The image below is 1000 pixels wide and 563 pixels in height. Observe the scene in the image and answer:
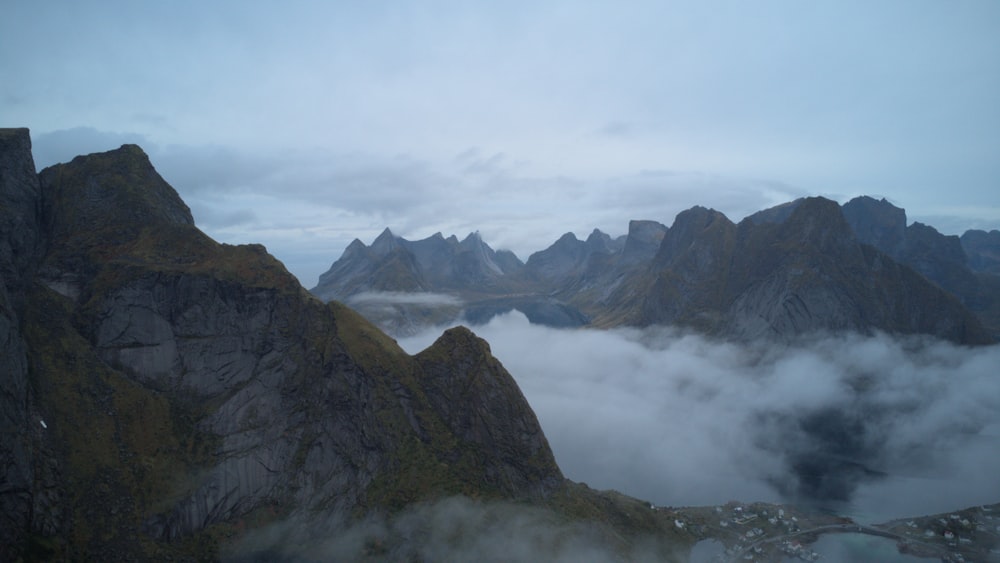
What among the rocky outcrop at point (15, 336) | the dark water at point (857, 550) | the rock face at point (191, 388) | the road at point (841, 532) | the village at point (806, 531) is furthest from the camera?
the road at point (841, 532)

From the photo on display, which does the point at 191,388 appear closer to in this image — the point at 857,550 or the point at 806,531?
the point at 806,531

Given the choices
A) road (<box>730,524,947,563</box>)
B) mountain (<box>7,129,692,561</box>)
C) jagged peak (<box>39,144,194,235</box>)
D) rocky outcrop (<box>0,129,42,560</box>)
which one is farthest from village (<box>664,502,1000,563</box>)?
jagged peak (<box>39,144,194,235</box>)

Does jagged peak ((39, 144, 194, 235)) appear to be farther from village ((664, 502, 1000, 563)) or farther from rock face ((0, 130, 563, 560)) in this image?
village ((664, 502, 1000, 563))

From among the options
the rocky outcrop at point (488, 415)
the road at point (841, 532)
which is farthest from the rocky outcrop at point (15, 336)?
the road at point (841, 532)

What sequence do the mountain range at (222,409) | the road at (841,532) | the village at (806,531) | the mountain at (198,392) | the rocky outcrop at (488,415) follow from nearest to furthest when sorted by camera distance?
1. the mountain at (198,392)
2. the mountain range at (222,409)
3. the rocky outcrop at (488,415)
4. the village at (806,531)
5. the road at (841,532)

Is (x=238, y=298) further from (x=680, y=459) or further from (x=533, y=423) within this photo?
(x=680, y=459)

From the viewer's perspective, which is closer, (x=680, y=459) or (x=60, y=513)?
(x=60, y=513)

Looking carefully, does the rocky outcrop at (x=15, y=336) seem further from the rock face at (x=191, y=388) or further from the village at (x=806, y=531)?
the village at (x=806, y=531)

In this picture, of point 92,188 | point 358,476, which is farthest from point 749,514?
point 92,188
